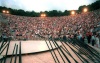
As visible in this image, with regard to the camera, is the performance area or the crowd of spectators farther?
the crowd of spectators

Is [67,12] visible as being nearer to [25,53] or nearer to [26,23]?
[26,23]

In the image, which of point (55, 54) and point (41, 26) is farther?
point (41, 26)

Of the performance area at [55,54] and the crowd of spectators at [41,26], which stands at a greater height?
the performance area at [55,54]

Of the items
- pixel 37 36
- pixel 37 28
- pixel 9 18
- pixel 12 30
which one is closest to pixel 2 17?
pixel 9 18

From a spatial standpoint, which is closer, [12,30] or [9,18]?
[12,30]

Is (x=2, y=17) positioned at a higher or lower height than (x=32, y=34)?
higher

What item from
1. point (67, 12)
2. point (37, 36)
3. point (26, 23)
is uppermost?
point (67, 12)

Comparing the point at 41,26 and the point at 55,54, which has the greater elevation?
the point at 55,54

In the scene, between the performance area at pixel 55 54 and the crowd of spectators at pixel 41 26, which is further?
the crowd of spectators at pixel 41 26

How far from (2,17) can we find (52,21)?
16.1 m

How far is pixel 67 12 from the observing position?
5756 cm

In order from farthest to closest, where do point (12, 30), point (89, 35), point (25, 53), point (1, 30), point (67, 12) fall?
point (67, 12)
point (12, 30)
point (1, 30)
point (89, 35)
point (25, 53)

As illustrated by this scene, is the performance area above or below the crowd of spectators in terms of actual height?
above

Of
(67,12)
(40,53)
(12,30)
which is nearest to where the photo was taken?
(40,53)
